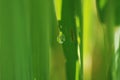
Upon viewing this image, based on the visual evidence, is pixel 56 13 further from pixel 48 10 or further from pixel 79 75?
pixel 79 75

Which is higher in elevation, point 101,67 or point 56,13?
point 56,13

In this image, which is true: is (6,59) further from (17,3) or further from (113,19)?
(113,19)

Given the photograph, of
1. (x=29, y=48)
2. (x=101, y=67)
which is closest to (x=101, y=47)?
(x=101, y=67)

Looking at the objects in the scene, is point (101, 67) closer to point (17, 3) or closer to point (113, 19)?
point (113, 19)

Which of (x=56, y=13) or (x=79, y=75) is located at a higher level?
(x=56, y=13)

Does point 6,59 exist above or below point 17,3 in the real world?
below

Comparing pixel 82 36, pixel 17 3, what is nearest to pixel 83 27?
pixel 82 36
